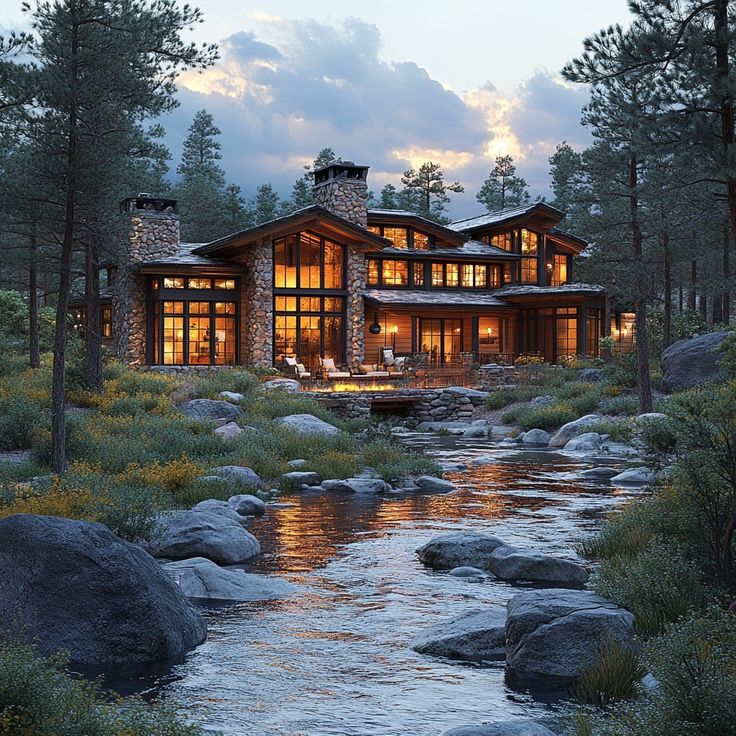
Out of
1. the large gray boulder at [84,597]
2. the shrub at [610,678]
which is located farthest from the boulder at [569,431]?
the large gray boulder at [84,597]

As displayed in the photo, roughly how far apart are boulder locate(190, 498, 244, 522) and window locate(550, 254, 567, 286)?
34803 millimetres

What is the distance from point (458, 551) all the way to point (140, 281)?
27674 millimetres

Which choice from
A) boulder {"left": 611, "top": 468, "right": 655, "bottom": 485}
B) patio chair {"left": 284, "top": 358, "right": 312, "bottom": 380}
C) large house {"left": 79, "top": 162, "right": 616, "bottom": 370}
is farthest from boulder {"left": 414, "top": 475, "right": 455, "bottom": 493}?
large house {"left": 79, "top": 162, "right": 616, "bottom": 370}

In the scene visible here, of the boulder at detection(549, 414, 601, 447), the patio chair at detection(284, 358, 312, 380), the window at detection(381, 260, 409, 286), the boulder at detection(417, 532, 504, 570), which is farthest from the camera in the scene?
the window at detection(381, 260, 409, 286)

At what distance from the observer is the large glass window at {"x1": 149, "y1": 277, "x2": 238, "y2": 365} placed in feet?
116

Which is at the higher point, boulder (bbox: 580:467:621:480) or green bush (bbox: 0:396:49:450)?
green bush (bbox: 0:396:49:450)

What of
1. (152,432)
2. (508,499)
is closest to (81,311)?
(152,432)

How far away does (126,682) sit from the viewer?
707cm

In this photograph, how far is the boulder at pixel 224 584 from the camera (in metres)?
9.49

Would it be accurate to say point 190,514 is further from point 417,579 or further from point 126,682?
point 126,682

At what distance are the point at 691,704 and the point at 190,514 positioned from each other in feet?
28.4

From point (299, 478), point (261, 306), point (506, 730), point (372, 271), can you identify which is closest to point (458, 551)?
point (506, 730)

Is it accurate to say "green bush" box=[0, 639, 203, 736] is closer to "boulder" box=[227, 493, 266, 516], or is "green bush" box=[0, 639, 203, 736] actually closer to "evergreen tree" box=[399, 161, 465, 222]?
"boulder" box=[227, 493, 266, 516]

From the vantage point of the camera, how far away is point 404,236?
1674 inches
